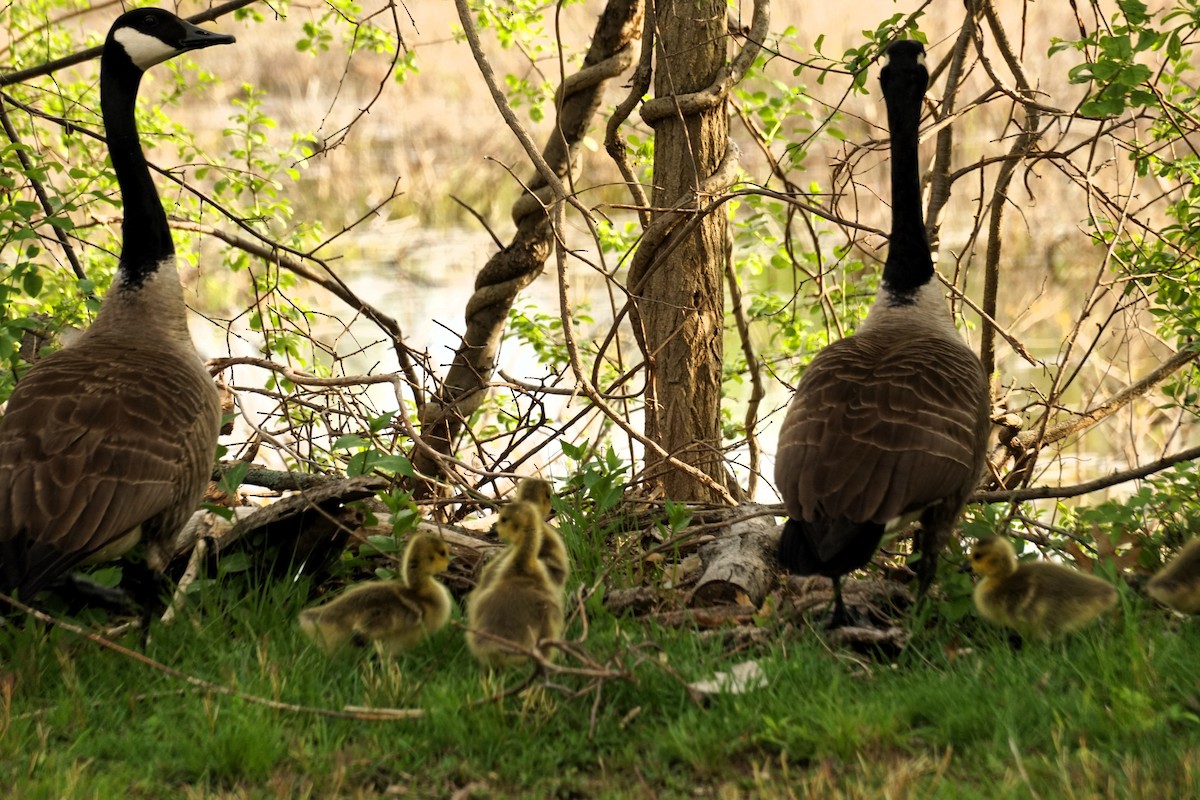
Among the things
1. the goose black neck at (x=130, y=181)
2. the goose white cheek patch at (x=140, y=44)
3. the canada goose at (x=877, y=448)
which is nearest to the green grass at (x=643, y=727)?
the canada goose at (x=877, y=448)

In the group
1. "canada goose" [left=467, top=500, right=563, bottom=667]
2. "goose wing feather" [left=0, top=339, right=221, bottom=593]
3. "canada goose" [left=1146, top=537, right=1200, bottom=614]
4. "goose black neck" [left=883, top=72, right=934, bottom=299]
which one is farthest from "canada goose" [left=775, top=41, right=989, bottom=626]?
"goose wing feather" [left=0, top=339, right=221, bottom=593]

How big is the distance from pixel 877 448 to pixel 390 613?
1905 millimetres

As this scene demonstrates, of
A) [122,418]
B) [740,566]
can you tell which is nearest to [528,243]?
[740,566]

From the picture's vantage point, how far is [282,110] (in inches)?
838

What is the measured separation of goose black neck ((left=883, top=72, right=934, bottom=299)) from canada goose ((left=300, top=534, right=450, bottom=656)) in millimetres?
2697

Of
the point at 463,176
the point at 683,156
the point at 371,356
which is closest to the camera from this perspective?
the point at 683,156

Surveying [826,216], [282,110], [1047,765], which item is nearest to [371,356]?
[282,110]

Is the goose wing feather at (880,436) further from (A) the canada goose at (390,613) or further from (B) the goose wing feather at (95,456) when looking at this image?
(B) the goose wing feather at (95,456)

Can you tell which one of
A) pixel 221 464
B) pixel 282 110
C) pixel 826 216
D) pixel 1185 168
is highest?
pixel 282 110

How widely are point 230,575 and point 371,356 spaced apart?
1151 centimetres

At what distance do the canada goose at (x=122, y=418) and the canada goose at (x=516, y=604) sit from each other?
1.30 metres

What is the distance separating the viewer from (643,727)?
3955 millimetres

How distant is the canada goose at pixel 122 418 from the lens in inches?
167

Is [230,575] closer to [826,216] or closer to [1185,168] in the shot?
[826,216]
